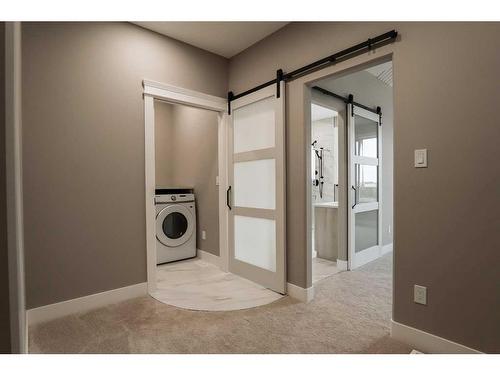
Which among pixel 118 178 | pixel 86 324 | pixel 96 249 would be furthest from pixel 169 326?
pixel 118 178

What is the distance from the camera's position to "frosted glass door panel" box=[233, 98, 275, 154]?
8.78 feet

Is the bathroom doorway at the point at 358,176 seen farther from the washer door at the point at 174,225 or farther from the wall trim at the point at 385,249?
the washer door at the point at 174,225

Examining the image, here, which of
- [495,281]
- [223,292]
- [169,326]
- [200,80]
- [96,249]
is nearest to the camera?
[495,281]

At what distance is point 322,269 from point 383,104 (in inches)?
95.6

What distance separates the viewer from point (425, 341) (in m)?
1.69

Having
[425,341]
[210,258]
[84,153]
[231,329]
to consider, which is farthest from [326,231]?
[84,153]

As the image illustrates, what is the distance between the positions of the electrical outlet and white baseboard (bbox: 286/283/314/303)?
2.96 feet

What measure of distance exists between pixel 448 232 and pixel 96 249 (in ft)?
8.50

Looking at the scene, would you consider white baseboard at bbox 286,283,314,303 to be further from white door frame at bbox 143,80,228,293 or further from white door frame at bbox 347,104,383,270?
white door frame at bbox 143,80,228,293

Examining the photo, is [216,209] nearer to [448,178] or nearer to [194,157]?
[194,157]

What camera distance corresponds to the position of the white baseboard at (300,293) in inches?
95.4

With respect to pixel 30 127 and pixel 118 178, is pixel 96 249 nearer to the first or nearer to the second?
pixel 118 178

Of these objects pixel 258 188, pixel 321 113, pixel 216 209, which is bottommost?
pixel 216 209
